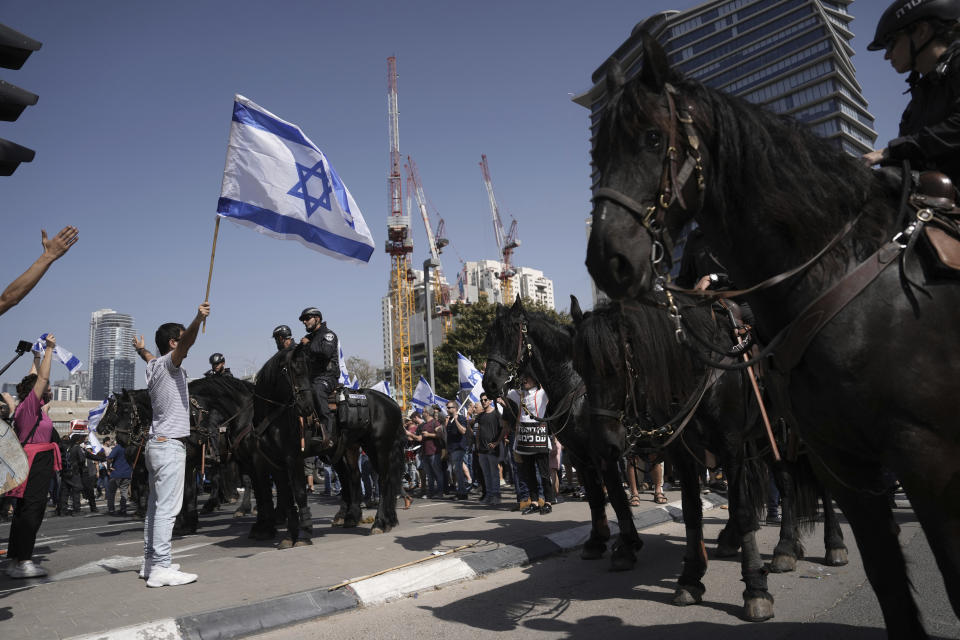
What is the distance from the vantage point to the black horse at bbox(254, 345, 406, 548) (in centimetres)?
839

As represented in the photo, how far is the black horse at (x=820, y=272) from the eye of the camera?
6.08 feet

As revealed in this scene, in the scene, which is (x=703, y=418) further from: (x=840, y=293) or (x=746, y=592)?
(x=840, y=293)

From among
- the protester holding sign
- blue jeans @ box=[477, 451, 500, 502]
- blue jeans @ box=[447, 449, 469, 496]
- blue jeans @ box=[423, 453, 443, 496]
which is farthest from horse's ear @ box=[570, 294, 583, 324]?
blue jeans @ box=[423, 453, 443, 496]

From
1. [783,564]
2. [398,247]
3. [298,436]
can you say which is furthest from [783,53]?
[783,564]

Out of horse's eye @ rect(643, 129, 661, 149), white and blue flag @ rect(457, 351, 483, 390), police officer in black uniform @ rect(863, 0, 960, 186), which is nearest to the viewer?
horse's eye @ rect(643, 129, 661, 149)

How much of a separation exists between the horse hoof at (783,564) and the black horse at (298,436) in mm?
5708

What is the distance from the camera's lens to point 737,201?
2.20 metres

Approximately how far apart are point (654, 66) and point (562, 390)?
226 inches

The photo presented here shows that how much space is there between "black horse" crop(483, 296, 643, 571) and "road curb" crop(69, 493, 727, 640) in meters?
0.71

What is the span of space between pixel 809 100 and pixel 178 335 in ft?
368

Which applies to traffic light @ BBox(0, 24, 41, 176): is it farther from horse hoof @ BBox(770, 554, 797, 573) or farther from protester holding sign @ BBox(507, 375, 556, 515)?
protester holding sign @ BBox(507, 375, 556, 515)

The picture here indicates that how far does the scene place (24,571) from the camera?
6.80 metres

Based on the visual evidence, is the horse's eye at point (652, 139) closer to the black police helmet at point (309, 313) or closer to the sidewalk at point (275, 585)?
the sidewalk at point (275, 585)

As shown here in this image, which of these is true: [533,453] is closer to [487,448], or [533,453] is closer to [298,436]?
[487,448]
